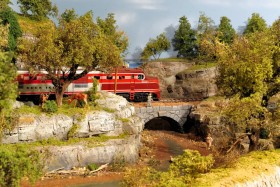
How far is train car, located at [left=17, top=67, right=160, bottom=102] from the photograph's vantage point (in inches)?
1647

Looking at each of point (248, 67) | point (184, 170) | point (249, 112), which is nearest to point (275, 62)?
point (248, 67)

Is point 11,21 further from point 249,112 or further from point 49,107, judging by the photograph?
point 249,112

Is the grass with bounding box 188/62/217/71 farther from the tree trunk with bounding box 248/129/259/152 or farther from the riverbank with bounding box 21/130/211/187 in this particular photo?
the tree trunk with bounding box 248/129/259/152

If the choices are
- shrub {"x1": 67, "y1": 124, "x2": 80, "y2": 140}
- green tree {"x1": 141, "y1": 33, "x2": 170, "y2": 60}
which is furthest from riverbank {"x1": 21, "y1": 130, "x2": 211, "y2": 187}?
green tree {"x1": 141, "y1": 33, "x2": 170, "y2": 60}

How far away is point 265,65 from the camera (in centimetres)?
2486

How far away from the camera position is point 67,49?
33.1 meters

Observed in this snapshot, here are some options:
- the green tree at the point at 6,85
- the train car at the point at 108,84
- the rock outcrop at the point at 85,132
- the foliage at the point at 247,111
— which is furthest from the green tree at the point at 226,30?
the green tree at the point at 6,85

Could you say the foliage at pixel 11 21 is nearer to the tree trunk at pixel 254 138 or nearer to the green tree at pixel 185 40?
the green tree at pixel 185 40

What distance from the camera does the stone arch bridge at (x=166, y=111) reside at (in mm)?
45094

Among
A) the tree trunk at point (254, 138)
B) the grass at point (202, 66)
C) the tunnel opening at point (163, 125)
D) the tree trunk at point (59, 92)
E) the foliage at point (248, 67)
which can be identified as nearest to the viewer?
the foliage at point (248, 67)

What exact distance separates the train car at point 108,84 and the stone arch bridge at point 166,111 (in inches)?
68.6

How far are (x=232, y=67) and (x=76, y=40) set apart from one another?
1386 cm

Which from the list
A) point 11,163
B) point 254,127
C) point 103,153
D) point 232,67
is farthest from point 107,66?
point 11,163

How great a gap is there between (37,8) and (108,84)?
1879cm
